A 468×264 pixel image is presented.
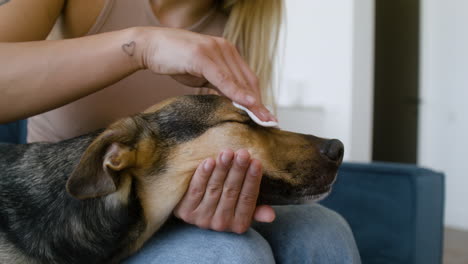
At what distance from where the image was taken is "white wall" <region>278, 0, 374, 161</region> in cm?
294

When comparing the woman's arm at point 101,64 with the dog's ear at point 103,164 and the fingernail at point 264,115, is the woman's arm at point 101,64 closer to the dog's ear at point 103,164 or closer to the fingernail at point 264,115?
the fingernail at point 264,115

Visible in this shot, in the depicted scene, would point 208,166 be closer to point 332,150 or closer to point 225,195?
point 225,195

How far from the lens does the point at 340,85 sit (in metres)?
2.97

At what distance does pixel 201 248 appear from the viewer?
82 cm

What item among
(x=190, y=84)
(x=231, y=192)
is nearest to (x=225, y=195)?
(x=231, y=192)

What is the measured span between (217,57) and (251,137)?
0.58ft

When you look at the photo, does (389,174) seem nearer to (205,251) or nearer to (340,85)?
(205,251)

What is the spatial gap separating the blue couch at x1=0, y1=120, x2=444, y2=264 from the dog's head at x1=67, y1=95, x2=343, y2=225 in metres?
0.61

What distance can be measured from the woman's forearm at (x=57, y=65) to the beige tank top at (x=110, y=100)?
1.01 ft

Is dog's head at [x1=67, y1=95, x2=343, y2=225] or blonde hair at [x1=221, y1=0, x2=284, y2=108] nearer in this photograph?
dog's head at [x1=67, y1=95, x2=343, y2=225]

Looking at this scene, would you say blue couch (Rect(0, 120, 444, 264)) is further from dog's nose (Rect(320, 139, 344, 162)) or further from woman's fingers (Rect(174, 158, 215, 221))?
woman's fingers (Rect(174, 158, 215, 221))

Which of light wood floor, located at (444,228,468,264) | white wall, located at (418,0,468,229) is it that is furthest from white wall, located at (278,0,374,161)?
white wall, located at (418,0,468,229)

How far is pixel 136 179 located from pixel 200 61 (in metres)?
0.27

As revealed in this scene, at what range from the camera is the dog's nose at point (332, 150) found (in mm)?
893
